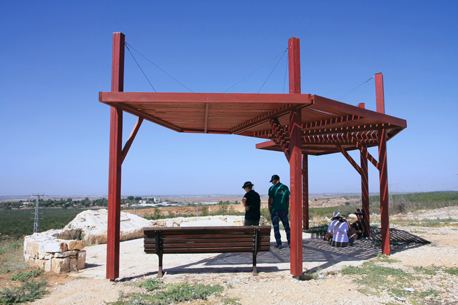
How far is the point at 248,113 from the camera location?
666 cm

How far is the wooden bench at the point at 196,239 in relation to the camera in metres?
5.60

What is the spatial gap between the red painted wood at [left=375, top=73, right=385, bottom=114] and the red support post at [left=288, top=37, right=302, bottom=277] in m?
3.28

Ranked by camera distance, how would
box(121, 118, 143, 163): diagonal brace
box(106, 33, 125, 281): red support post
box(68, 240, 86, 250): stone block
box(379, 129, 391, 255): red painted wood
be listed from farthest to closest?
1. box(379, 129, 391, 255): red painted wood
2. box(68, 240, 86, 250): stone block
3. box(121, 118, 143, 163): diagonal brace
4. box(106, 33, 125, 281): red support post

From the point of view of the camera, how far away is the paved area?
620 centimetres

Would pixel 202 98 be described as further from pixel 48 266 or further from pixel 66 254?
pixel 48 266

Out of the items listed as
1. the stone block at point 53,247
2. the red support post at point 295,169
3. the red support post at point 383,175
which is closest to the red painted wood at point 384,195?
the red support post at point 383,175

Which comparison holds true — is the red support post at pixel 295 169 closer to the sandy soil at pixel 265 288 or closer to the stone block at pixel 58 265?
the sandy soil at pixel 265 288

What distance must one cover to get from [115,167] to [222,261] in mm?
3099

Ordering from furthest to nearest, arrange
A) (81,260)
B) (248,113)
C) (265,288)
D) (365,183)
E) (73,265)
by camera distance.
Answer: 1. (365,183)
2. (248,113)
3. (81,260)
4. (73,265)
5. (265,288)

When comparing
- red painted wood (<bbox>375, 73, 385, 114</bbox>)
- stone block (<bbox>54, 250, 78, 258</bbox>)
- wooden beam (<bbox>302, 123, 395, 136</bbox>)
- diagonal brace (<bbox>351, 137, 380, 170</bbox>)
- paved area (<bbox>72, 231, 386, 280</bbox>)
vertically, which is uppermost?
red painted wood (<bbox>375, 73, 385, 114</bbox>)

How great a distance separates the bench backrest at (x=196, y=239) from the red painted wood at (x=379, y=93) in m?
4.45

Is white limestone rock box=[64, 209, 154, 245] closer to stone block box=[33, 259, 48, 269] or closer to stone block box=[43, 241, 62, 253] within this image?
stone block box=[33, 259, 48, 269]

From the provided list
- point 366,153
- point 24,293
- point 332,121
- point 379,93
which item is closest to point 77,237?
point 24,293

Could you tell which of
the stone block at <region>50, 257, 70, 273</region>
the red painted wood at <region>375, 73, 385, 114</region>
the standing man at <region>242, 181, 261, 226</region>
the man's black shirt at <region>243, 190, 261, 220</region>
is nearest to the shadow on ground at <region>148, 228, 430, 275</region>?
the standing man at <region>242, 181, 261, 226</region>
